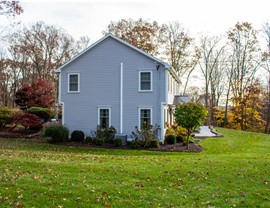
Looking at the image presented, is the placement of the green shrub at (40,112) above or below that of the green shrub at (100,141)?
above

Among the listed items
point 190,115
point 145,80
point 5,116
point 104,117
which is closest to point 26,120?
point 5,116

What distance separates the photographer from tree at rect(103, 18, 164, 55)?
36.2 meters

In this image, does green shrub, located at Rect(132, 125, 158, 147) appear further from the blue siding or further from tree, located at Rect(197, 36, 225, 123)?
tree, located at Rect(197, 36, 225, 123)

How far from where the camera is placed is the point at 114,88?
19.9 m

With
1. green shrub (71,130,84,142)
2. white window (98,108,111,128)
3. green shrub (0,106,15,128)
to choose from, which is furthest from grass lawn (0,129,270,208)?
green shrub (0,106,15,128)

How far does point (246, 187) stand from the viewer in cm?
809

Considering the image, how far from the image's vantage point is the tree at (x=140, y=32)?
36156mm

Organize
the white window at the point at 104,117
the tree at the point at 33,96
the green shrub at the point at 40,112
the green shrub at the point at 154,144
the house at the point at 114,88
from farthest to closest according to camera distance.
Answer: the tree at the point at 33,96 < the green shrub at the point at 40,112 < the white window at the point at 104,117 < the house at the point at 114,88 < the green shrub at the point at 154,144

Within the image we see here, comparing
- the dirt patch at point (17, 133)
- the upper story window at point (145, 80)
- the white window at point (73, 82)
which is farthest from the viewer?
the dirt patch at point (17, 133)

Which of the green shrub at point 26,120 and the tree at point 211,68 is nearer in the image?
the green shrub at point 26,120

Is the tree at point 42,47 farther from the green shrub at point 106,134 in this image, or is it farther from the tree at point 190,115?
the tree at point 190,115

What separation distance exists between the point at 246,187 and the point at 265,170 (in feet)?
7.77

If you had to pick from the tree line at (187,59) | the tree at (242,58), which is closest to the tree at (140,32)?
the tree line at (187,59)

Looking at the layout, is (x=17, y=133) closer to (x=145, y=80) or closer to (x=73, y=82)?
(x=73, y=82)
